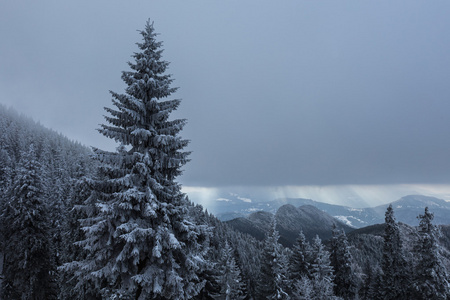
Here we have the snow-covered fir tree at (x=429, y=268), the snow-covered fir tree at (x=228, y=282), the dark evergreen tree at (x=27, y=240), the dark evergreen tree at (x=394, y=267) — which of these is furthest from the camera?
the dark evergreen tree at (x=394, y=267)

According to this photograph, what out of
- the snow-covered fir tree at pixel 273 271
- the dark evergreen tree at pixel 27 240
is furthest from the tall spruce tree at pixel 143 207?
the dark evergreen tree at pixel 27 240

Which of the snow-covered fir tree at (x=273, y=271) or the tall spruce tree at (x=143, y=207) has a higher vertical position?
the tall spruce tree at (x=143, y=207)

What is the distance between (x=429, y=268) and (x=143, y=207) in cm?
3074

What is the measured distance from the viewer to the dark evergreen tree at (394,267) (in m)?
31.1

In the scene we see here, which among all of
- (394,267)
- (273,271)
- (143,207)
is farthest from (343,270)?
(143,207)

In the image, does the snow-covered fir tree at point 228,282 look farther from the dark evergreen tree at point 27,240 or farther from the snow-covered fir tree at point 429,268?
the dark evergreen tree at point 27,240

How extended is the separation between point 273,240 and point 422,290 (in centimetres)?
1588

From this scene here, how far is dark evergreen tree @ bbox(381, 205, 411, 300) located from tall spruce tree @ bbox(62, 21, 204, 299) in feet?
103

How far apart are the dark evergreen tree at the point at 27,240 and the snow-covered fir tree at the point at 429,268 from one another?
134 feet

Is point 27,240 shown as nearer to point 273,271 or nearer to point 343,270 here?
point 273,271

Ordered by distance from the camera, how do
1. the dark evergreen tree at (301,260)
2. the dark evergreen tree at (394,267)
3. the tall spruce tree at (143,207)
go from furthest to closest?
the dark evergreen tree at (301,260)
the dark evergreen tree at (394,267)
the tall spruce tree at (143,207)

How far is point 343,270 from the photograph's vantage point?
3684 centimetres

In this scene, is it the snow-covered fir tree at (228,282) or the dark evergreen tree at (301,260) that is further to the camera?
the dark evergreen tree at (301,260)

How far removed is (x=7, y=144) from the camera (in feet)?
322
